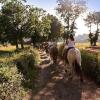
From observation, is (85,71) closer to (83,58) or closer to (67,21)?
(83,58)

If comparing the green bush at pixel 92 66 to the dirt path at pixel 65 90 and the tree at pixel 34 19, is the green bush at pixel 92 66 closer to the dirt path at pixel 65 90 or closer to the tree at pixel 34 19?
the dirt path at pixel 65 90

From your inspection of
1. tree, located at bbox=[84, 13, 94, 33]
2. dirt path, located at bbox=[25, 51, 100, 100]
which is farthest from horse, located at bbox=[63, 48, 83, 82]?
tree, located at bbox=[84, 13, 94, 33]

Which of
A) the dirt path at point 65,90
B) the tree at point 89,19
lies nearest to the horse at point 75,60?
the dirt path at point 65,90

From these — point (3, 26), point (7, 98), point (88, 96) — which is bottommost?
point (88, 96)

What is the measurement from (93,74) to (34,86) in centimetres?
375

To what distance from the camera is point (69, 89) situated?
13086mm

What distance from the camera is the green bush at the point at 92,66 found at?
47.6 ft

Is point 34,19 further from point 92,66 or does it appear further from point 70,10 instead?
point 92,66

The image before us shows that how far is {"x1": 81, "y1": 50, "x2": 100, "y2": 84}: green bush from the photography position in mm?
14523

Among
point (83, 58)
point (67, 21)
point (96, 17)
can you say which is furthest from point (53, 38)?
point (83, 58)

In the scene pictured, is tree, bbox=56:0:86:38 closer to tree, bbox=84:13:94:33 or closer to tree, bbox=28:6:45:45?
tree, bbox=28:6:45:45

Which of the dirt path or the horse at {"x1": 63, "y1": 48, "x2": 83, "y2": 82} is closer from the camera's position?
the dirt path

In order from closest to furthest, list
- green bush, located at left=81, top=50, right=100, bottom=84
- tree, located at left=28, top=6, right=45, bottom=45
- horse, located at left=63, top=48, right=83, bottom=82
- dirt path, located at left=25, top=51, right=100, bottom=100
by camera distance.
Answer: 1. dirt path, located at left=25, top=51, right=100, bottom=100
2. horse, located at left=63, top=48, right=83, bottom=82
3. green bush, located at left=81, top=50, right=100, bottom=84
4. tree, located at left=28, top=6, right=45, bottom=45

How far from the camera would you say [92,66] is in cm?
1553
